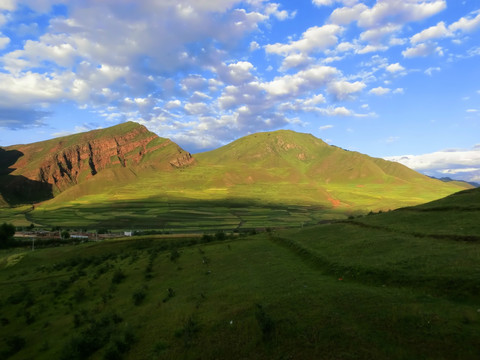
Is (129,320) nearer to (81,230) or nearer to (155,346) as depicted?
(155,346)

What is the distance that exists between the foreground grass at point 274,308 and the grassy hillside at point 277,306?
0.09 m

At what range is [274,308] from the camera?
66.0ft

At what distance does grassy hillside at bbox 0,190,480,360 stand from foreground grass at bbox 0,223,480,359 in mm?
88

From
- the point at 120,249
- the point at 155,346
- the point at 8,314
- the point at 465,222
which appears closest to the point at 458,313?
the point at 155,346

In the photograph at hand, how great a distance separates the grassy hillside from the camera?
52.1 feet

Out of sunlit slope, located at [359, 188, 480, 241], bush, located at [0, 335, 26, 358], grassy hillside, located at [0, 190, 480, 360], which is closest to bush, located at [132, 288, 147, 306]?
grassy hillside, located at [0, 190, 480, 360]

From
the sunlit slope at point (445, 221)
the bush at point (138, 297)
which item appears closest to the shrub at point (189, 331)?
the bush at point (138, 297)

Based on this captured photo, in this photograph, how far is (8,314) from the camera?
35812mm

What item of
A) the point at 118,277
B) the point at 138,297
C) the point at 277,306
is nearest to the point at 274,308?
the point at 277,306

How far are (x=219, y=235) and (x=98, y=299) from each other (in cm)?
4260

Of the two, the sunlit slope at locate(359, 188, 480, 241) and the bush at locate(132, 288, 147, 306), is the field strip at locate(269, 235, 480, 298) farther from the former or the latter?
the bush at locate(132, 288, 147, 306)

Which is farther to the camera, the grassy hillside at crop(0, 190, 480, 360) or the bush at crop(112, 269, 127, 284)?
the bush at crop(112, 269, 127, 284)

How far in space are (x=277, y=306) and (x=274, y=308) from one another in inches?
14.4

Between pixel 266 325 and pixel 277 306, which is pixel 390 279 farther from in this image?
pixel 266 325
